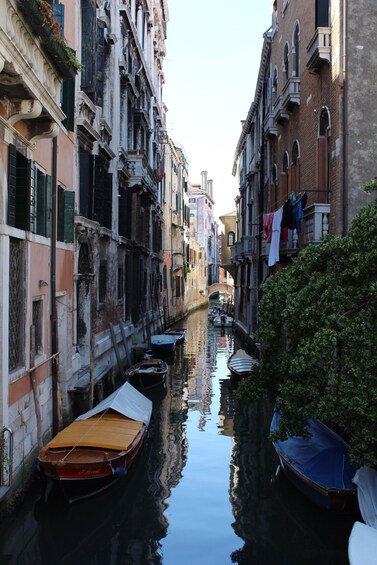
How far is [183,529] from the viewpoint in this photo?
26.1ft

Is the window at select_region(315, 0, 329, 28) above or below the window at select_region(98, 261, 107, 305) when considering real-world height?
above

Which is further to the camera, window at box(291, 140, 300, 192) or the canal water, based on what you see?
window at box(291, 140, 300, 192)

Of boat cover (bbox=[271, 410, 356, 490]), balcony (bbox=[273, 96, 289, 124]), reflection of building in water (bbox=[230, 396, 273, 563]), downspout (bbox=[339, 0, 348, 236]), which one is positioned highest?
balcony (bbox=[273, 96, 289, 124])

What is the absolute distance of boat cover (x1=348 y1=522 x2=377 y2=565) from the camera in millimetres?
5199

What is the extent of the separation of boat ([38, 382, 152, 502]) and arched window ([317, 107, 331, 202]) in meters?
6.04

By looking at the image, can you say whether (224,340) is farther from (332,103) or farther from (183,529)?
(183,529)

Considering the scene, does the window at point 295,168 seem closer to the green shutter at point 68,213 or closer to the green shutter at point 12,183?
the green shutter at point 68,213

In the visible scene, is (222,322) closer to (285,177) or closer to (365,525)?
(285,177)

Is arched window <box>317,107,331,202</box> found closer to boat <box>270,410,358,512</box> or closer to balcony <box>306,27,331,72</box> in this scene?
balcony <box>306,27,331,72</box>

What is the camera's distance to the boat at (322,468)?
7.85m

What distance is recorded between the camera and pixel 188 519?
8305 mm

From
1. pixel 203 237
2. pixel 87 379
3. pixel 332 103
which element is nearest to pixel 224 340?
pixel 87 379

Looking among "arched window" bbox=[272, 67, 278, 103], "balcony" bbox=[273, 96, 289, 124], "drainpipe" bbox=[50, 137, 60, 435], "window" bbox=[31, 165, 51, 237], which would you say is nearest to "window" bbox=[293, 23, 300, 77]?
"balcony" bbox=[273, 96, 289, 124]

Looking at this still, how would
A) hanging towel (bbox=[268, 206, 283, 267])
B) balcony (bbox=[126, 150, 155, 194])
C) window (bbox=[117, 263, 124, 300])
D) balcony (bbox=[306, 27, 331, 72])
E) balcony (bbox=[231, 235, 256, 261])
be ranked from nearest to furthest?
1. balcony (bbox=[306, 27, 331, 72])
2. hanging towel (bbox=[268, 206, 283, 267])
3. window (bbox=[117, 263, 124, 300])
4. balcony (bbox=[126, 150, 155, 194])
5. balcony (bbox=[231, 235, 256, 261])
